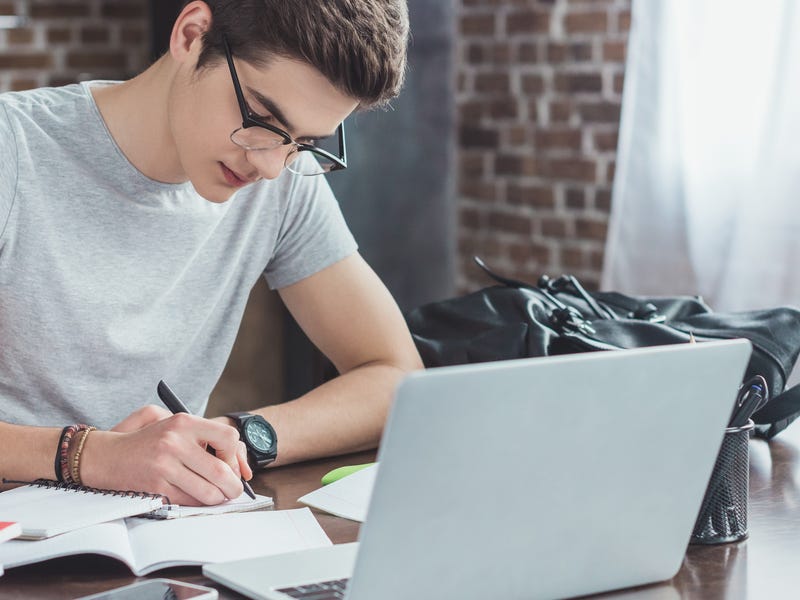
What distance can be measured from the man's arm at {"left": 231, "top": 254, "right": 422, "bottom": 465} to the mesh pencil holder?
1.63 feet

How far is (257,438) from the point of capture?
4.23 feet

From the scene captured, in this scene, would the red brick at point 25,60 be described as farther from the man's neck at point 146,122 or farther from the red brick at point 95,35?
the man's neck at point 146,122

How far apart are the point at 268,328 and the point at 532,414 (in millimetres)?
2184

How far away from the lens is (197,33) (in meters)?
1.32

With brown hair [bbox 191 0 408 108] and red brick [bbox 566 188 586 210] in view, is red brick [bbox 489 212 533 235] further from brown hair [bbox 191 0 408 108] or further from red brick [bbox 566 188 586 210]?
brown hair [bbox 191 0 408 108]

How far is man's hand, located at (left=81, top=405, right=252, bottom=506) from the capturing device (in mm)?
1082

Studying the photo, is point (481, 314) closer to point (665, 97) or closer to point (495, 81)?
point (665, 97)

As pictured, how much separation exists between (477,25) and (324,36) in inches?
79.2

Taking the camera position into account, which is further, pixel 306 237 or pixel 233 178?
pixel 306 237

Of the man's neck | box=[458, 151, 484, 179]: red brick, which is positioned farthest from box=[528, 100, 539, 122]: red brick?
the man's neck

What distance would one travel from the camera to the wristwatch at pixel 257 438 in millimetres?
1263

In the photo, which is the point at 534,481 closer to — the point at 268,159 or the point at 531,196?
the point at 268,159

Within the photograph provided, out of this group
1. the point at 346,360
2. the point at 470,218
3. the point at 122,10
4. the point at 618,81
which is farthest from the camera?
the point at 122,10

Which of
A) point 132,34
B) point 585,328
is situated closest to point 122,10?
point 132,34
